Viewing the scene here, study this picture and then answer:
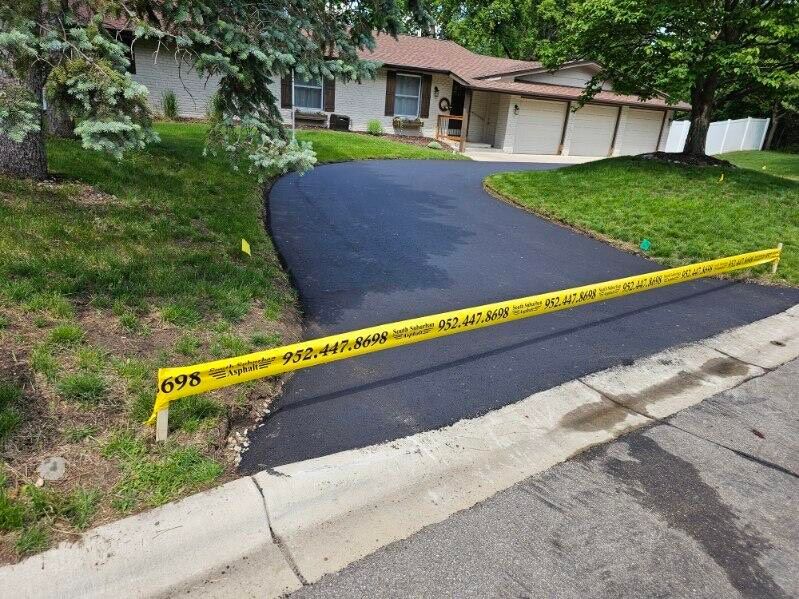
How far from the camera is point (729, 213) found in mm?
10156

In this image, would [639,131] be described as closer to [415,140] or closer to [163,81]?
[415,140]

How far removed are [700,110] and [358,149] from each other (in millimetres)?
9832

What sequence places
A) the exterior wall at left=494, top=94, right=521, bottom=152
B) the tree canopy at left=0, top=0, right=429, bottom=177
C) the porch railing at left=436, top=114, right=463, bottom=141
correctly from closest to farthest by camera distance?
the tree canopy at left=0, top=0, right=429, bottom=177 < the porch railing at left=436, top=114, right=463, bottom=141 < the exterior wall at left=494, top=94, right=521, bottom=152

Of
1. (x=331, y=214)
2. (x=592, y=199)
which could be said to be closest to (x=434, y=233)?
(x=331, y=214)

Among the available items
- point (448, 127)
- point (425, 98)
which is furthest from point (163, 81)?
point (448, 127)

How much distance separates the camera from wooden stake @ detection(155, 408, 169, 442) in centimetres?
314

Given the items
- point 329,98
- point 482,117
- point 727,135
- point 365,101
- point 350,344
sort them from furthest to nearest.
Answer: point 727,135 < point 482,117 < point 365,101 < point 329,98 < point 350,344

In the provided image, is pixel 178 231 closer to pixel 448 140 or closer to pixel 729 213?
pixel 729 213

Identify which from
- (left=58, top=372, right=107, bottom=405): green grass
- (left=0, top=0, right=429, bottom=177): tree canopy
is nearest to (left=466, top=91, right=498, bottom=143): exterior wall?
(left=0, top=0, right=429, bottom=177): tree canopy

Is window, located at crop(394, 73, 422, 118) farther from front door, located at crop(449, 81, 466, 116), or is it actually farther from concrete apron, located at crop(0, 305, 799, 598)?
concrete apron, located at crop(0, 305, 799, 598)

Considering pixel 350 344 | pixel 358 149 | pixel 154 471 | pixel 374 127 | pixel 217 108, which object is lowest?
pixel 154 471

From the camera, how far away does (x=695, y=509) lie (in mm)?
3152

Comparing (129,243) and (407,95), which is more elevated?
(407,95)

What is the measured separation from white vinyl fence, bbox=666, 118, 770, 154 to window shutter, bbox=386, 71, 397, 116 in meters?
16.7
